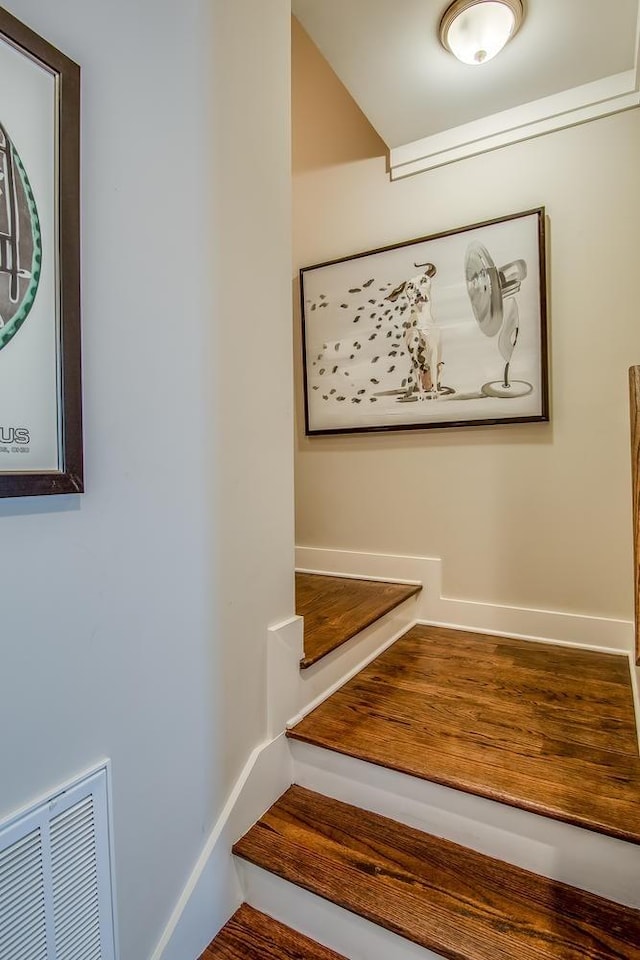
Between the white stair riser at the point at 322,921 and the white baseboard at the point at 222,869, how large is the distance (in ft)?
0.15

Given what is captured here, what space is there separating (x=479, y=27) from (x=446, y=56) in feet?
0.57

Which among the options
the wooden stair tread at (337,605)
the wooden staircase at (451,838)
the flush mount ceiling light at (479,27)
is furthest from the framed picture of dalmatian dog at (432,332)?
the wooden staircase at (451,838)

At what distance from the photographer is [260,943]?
101cm

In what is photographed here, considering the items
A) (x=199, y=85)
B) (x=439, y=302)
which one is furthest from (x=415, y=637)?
(x=199, y=85)

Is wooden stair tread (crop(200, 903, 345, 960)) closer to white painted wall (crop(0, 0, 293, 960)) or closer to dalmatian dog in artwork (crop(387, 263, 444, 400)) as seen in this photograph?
white painted wall (crop(0, 0, 293, 960))

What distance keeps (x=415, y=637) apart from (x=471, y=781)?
3.11ft

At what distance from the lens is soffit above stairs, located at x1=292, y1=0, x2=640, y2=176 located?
1.57m

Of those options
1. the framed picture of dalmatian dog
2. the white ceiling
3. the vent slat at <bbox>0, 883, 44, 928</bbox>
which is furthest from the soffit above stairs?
the vent slat at <bbox>0, 883, 44, 928</bbox>

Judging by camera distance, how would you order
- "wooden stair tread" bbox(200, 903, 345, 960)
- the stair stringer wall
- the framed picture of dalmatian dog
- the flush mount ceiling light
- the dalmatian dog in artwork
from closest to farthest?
"wooden stair tread" bbox(200, 903, 345, 960) → the stair stringer wall → the flush mount ceiling light → the framed picture of dalmatian dog → the dalmatian dog in artwork

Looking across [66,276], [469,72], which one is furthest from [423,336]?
[66,276]

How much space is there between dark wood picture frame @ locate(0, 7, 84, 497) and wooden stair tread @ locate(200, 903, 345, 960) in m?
0.98

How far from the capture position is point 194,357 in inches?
38.9

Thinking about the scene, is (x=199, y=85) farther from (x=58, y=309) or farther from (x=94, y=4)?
(x=58, y=309)

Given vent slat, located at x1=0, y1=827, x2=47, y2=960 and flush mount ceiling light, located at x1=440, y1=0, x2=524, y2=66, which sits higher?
flush mount ceiling light, located at x1=440, y1=0, x2=524, y2=66
